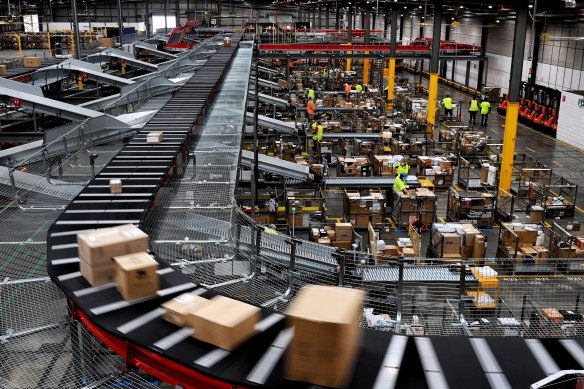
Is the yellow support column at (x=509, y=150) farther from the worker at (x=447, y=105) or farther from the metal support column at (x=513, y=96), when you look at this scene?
the worker at (x=447, y=105)

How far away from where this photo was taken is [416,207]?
59.9ft

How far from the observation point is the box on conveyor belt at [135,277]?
524 centimetres

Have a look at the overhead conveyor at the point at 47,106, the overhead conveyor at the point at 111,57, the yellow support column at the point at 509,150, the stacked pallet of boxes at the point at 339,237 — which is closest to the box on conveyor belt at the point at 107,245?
the stacked pallet of boxes at the point at 339,237

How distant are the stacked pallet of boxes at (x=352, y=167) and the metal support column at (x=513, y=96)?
16.4 ft

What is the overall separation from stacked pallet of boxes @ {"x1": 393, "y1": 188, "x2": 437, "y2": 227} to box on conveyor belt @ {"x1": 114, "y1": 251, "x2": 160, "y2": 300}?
13.6 m

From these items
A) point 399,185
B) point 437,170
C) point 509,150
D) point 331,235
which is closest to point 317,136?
point 437,170

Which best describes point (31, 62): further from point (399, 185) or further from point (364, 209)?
point (399, 185)

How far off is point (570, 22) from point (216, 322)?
3611cm

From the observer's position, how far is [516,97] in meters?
21.6

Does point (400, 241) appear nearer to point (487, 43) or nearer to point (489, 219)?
point (489, 219)

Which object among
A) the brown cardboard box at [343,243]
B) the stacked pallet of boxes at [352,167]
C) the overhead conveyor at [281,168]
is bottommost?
the brown cardboard box at [343,243]

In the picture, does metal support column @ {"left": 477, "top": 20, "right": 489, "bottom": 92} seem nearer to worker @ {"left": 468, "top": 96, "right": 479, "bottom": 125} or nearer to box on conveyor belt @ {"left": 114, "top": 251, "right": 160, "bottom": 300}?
worker @ {"left": 468, "top": 96, "right": 479, "bottom": 125}

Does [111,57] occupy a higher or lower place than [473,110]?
higher

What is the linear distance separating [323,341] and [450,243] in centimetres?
1172
